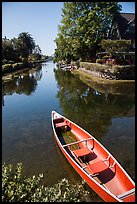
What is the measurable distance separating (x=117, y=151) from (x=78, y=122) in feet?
14.8

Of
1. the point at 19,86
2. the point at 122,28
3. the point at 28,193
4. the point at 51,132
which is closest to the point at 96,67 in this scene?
the point at 19,86

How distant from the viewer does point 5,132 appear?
12203mm

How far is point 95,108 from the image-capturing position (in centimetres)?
1583

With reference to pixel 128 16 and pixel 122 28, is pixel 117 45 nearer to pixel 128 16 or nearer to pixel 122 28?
pixel 122 28

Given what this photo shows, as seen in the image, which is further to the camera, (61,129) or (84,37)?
(84,37)

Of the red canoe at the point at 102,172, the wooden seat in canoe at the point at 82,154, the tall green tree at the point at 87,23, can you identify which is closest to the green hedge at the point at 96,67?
the tall green tree at the point at 87,23

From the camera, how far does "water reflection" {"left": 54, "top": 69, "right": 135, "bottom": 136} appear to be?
12.8 m

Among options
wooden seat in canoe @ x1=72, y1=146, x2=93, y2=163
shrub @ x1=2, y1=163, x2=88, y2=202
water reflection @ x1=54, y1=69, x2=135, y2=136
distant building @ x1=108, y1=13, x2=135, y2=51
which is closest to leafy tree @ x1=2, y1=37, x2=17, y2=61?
distant building @ x1=108, y1=13, x2=135, y2=51

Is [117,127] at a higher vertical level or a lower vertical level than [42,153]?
higher

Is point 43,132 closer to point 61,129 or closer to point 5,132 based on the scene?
point 61,129

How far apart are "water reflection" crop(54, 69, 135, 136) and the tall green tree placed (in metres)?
17.0

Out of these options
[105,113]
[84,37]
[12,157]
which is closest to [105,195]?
[12,157]

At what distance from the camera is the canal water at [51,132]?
329 inches

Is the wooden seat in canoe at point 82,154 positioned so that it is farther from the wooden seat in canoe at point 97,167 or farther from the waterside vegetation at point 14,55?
the waterside vegetation at point 14,55
